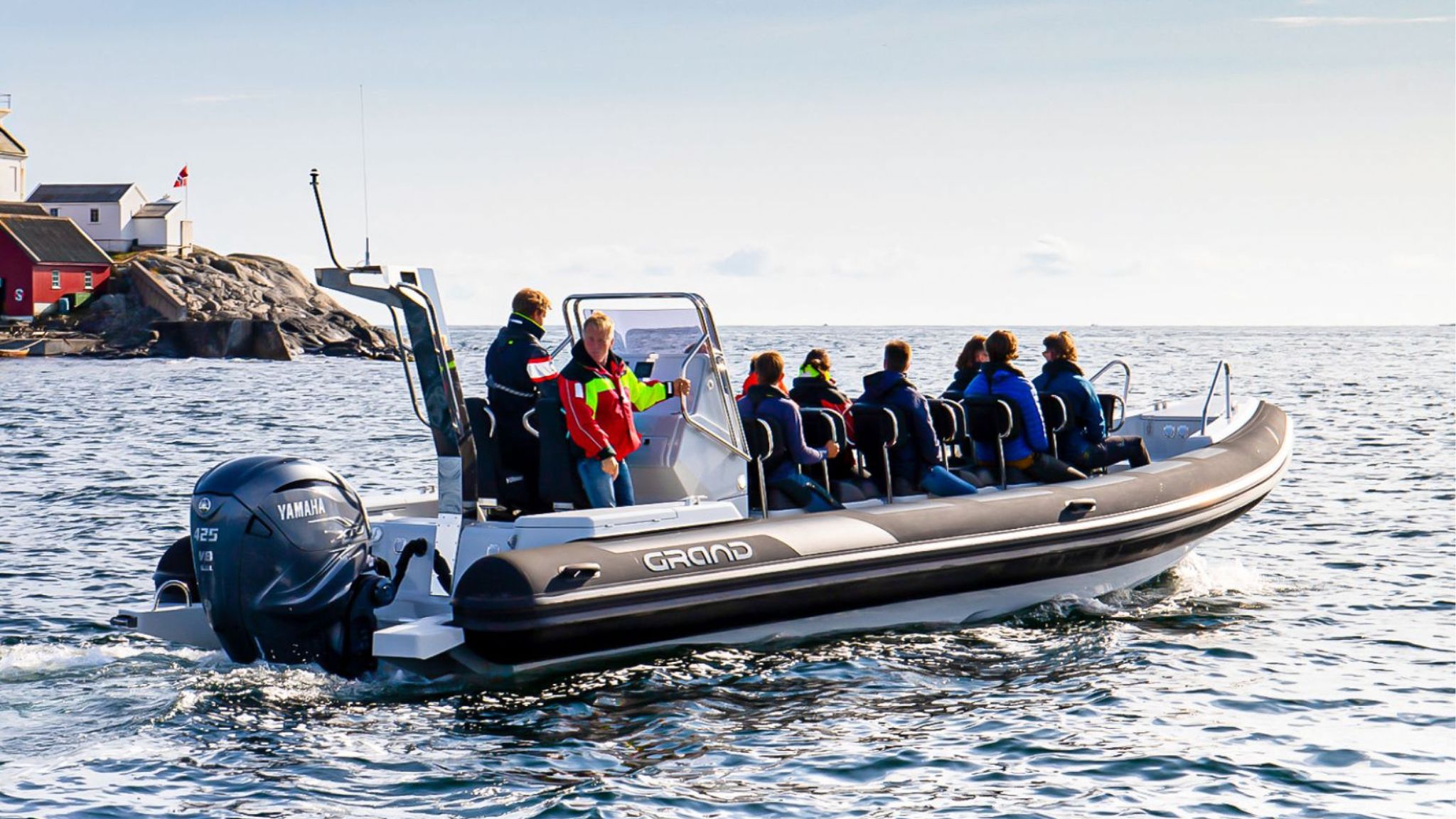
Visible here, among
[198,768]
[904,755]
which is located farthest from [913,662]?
[198,768]

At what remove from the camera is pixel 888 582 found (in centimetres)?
744

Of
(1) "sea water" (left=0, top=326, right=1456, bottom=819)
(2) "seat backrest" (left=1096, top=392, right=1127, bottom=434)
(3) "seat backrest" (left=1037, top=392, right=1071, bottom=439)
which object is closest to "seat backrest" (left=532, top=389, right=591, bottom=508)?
(1) "sea water" (left=0, top=326, right=1456, bottom=819)

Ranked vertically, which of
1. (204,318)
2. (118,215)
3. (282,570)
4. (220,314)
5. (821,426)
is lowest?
(282,570)

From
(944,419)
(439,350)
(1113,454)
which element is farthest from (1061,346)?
(439,350)

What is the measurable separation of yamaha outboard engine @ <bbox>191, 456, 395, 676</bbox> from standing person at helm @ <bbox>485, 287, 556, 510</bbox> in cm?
106

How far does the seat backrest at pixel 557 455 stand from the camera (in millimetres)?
6992

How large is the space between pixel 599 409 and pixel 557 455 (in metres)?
0.34

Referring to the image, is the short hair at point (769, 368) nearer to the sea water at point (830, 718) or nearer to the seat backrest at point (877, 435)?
the seat backrest at point (877, 435)

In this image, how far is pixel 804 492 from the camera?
8016 millimetres

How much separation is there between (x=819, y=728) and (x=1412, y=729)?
8.97 feet

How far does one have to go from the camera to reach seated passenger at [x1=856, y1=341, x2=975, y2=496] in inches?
327

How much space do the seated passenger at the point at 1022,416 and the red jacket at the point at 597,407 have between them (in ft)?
8.76

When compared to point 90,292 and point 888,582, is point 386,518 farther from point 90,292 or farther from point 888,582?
point 90,292

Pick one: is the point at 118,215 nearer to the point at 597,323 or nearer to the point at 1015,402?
the point at 1015,402
